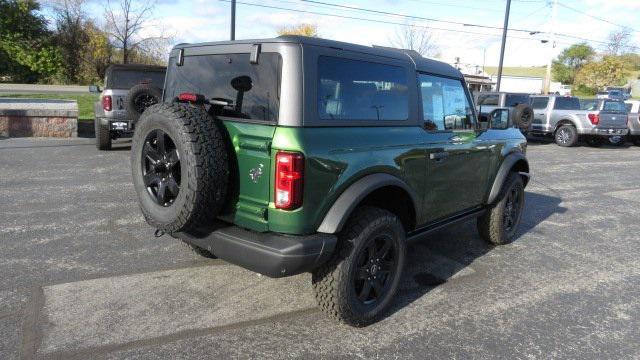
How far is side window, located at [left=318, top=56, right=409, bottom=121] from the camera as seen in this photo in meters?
3.08

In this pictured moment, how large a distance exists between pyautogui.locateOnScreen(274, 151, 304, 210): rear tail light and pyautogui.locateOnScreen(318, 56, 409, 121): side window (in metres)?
0.39

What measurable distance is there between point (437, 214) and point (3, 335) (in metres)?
3.32

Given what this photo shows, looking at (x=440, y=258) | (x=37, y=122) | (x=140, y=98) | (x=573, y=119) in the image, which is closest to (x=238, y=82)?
(x=440, y=258)

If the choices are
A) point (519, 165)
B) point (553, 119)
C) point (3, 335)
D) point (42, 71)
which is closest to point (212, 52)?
point (3, 335)

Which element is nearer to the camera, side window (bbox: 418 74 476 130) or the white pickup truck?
side window (bbox: 418 74 476 130)

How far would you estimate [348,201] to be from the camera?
10.00 ft

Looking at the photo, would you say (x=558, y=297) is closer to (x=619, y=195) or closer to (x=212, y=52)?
A: (x=212, y=52)

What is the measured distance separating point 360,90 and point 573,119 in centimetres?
1556

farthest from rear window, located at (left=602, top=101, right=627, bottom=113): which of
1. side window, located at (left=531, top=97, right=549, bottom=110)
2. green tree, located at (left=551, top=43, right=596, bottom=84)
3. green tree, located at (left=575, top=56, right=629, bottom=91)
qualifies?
green tree, located at (left=551, top=43, right=596, bottom=84)

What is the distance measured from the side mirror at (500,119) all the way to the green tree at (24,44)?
3675cm

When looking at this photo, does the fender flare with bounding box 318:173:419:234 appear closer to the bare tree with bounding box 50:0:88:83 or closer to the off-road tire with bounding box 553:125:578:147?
the off-road tire with bounding box 553:125:578:147

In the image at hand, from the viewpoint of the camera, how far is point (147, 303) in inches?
140

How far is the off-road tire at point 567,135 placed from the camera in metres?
16.3

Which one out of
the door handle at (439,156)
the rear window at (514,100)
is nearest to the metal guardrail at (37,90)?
the rear window at (514,100)
